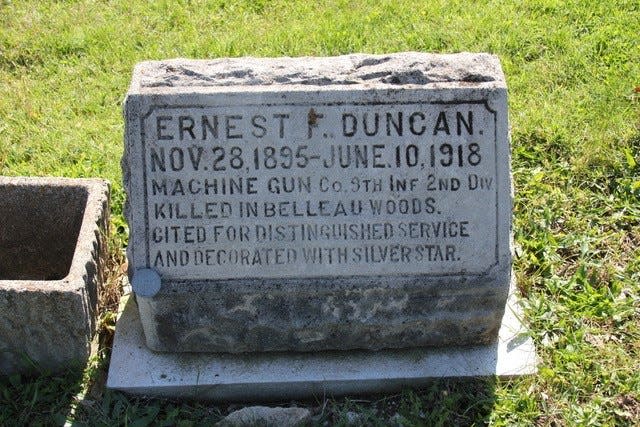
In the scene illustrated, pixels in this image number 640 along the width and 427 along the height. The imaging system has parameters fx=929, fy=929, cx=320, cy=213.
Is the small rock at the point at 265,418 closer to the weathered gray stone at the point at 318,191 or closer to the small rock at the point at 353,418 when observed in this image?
the small rock at the point at 353,418

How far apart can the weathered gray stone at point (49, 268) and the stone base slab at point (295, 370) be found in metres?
0.24

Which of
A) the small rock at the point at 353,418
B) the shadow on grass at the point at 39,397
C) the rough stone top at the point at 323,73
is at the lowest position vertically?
the shadow on grass at the point at 39,397

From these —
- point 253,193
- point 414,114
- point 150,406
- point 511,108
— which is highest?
point 414,114

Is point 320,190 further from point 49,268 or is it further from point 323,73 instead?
point 49,268

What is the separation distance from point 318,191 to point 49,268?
4.73 ft

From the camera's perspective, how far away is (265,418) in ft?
11.0

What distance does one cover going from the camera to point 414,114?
3334 mm

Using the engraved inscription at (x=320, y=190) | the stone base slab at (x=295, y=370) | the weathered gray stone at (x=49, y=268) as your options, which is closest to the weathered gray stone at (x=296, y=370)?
the stone base slab at (x=295, y=370)

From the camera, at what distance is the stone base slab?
3494 millimetres

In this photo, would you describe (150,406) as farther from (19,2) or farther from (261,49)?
(19,2)

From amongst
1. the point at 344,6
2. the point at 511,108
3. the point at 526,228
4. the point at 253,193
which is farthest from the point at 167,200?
the point at 344,6

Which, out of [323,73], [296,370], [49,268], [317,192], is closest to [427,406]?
[296,370]

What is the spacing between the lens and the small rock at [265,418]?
335cm

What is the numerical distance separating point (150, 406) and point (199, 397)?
0.18m
